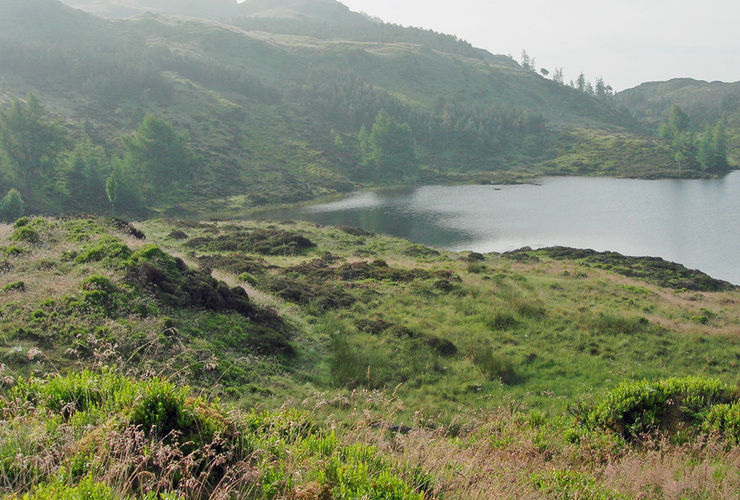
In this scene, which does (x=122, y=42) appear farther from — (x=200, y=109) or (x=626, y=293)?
(x=626, y=293)

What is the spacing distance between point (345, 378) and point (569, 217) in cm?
5739

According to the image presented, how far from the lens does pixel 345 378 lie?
46.0 ft

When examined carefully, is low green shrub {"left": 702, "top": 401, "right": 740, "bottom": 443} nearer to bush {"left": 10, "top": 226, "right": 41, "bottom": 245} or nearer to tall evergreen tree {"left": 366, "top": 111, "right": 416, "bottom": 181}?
bush {"left": 10, "top": 226, "right": 41, "bottom": 245}

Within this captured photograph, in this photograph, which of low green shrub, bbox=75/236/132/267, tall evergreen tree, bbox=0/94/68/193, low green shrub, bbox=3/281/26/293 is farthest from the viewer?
tall evergreen tree, bbox=0/94/68/193

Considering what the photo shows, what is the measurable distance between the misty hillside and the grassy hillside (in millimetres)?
53480

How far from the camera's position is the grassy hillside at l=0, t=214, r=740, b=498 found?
16.8 ft

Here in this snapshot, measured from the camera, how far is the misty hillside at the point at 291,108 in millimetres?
86062

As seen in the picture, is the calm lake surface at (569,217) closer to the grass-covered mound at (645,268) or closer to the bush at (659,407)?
the grass-covered mound at (645,268)

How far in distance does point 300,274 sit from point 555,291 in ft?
48.5

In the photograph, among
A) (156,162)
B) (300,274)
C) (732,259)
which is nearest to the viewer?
(300,274)

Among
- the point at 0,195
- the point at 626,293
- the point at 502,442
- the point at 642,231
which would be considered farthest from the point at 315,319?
the point at 0,195

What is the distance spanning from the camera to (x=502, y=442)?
825 centimetres

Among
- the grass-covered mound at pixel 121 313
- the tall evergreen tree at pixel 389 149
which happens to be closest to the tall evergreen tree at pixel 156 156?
the tall evergreen tree at pixel 389 149

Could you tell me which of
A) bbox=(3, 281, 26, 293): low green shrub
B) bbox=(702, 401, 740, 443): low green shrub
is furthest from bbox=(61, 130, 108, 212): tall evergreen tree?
bbox=(702, 401, 740, 443): low green shrub
